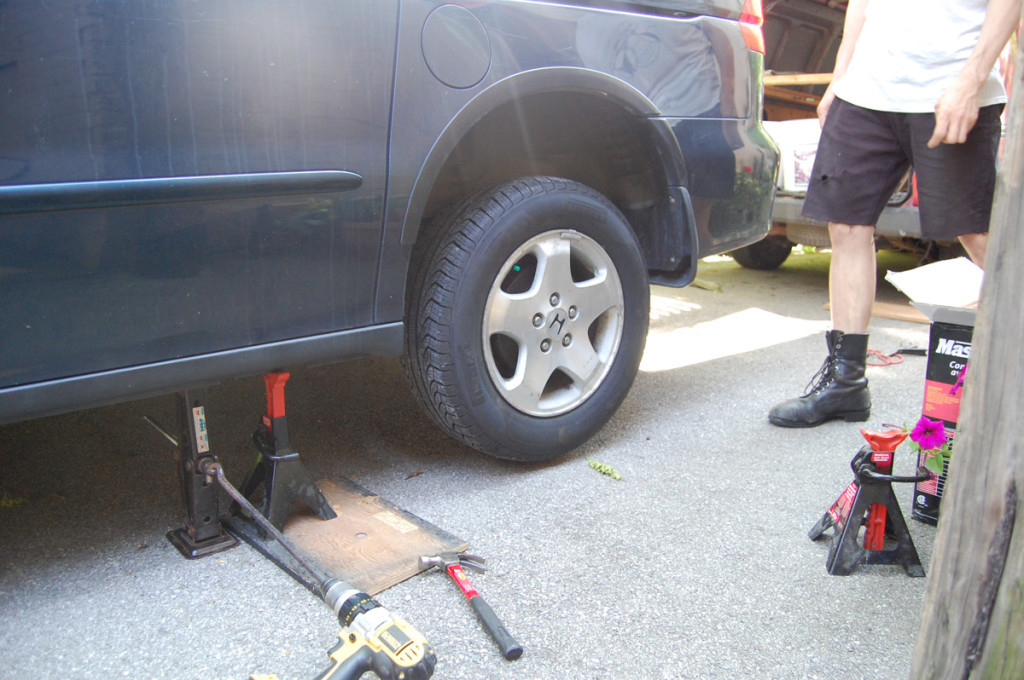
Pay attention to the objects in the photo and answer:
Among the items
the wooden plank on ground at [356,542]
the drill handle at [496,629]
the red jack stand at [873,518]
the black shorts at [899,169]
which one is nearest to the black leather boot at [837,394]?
the black shorts at [899,169]

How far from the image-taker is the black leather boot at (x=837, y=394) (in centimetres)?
268

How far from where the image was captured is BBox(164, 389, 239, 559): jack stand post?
1777mm

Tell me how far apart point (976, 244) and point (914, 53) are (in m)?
0.56

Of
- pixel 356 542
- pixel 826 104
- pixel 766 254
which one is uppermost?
pixel 826 104

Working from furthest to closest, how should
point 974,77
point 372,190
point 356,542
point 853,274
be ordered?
1. point 853,274
2. point 974,77
3. point 356,542
4. point 372,190

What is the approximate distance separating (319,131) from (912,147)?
1.69 m

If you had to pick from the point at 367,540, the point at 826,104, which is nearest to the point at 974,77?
the point at 826,104

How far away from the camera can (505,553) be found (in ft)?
6.10

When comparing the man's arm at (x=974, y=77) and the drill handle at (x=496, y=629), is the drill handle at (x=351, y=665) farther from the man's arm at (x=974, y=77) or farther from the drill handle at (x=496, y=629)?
the man's arm at (x=974, y=77)

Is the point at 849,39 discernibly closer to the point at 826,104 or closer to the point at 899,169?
the point at 826,104

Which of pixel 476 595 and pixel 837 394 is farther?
pixel 837 394

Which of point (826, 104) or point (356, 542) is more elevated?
point (826, 104)

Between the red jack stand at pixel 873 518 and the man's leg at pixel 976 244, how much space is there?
803 mm

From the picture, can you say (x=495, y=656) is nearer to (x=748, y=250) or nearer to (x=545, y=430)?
(x=545, y=430)
